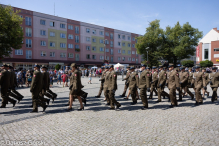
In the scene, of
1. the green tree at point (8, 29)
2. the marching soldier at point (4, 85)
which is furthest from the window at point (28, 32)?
the marching soldier at point (4, 85)

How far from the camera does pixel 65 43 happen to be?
1865 inches

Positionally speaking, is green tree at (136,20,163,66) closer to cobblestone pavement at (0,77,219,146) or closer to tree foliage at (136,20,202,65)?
tree foliage at (136,20,202,65)

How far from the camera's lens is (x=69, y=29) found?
47.7 metres

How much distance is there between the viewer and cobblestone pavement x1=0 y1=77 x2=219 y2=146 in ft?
14.1

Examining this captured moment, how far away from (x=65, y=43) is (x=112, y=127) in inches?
1759

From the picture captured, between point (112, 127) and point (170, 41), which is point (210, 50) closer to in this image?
point (170, 41)

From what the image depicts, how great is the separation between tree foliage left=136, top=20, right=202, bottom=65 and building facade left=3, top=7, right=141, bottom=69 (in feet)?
47.3

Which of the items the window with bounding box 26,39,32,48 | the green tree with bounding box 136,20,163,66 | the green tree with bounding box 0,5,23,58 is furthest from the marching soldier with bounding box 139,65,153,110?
the window with bounding box 26,39,32,48

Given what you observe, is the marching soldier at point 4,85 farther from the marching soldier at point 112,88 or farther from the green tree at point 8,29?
the green tree at point 8,29

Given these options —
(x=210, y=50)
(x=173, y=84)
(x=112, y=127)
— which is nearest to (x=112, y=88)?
(x=112, y=127)

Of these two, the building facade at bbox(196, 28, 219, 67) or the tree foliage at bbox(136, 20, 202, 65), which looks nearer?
the tree foliage at bbox(136, 20, 202, 65)

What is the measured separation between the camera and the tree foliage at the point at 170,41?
41719 millimetres

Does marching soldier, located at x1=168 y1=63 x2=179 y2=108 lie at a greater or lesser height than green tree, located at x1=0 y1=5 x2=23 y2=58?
lesser

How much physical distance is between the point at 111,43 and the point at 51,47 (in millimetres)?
20467
